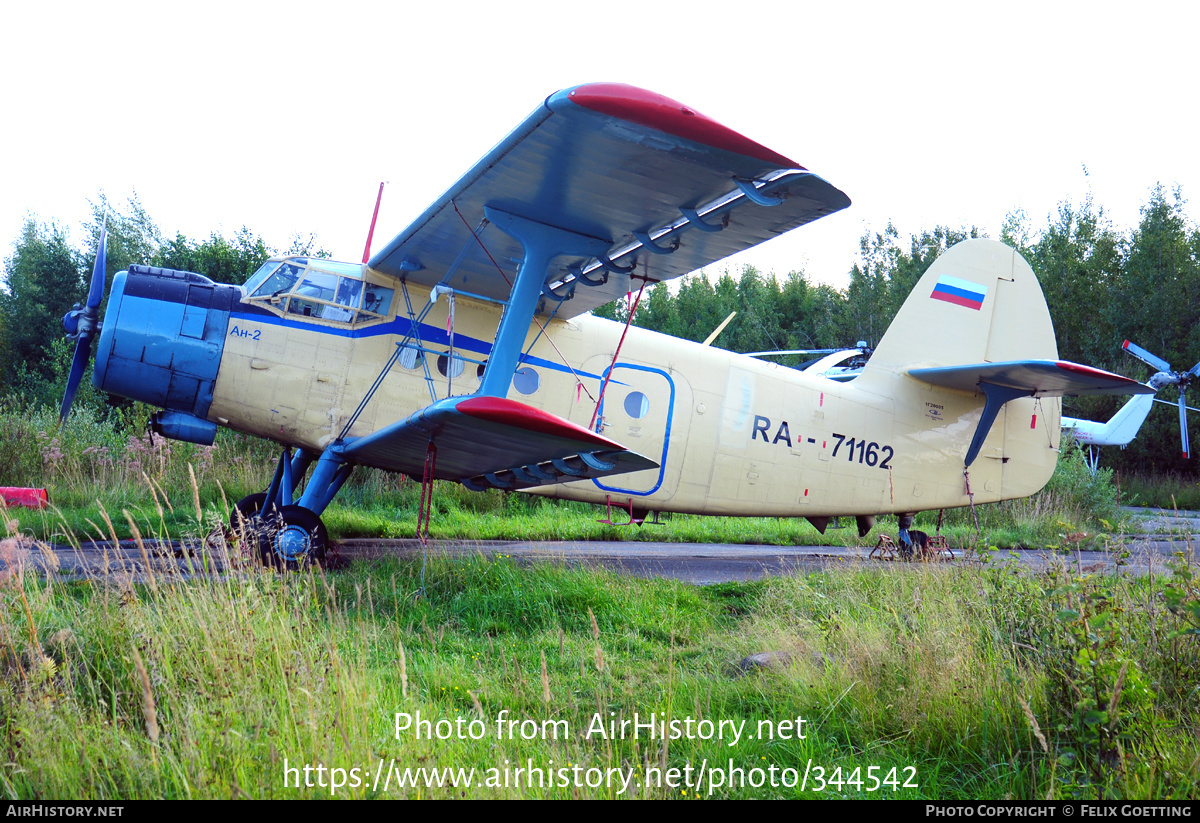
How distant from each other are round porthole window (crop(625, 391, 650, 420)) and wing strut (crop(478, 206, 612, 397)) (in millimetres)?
1971

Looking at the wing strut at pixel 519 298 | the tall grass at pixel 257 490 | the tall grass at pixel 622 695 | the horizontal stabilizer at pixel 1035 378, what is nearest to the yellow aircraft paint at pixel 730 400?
the horizontal stabilizer at pixel 1035 378

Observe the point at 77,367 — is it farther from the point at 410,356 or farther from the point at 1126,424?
the point at 1126,424

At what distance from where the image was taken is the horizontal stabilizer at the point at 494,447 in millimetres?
4625

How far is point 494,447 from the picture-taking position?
5.44m

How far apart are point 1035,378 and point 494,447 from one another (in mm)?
6129

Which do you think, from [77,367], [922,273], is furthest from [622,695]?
Answer: [922,273]

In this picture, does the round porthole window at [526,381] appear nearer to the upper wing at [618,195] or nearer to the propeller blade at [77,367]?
the upper wing at [618,195]

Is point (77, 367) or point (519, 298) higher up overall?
point (519, 298)

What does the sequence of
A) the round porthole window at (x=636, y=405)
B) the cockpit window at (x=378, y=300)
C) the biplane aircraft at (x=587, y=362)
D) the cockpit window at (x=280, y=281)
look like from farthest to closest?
the round porthole window at (x=636, y=405)
the cockpit window at (x=378, y=300)
the cockpit window at (x=280, y=281)
the biplane aircraft at (x=587, y=362)

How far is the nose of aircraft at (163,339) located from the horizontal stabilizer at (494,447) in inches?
59.4

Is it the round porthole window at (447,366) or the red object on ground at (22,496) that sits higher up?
the round porthole window at (447,366)

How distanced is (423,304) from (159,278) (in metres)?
2.31

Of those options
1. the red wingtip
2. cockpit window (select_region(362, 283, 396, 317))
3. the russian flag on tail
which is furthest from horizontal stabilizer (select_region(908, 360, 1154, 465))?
cockpit window (select_region(362, 283, 396, 317))

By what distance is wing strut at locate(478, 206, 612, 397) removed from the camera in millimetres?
5730
